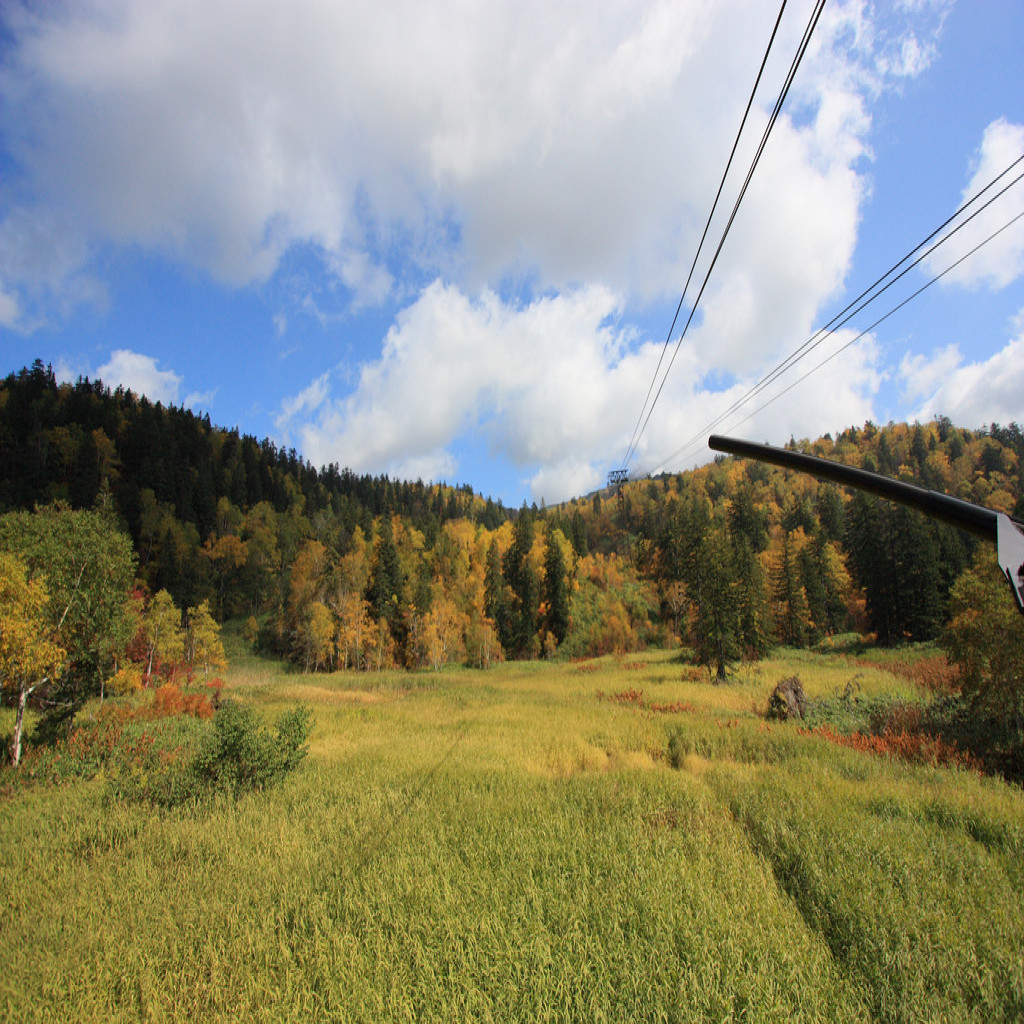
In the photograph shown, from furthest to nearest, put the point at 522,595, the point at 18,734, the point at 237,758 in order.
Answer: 1. the point at 522,595
2. the point at 18,734
3. the point at 237,758

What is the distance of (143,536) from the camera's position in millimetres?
76938

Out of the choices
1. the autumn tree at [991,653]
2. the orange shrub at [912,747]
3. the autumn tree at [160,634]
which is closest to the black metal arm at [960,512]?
the orange shrub at [912,747]

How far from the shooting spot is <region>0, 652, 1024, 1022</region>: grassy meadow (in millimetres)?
4250

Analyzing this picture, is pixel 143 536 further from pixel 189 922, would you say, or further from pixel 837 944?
pixel 837 944

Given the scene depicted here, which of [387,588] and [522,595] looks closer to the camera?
[387,588]

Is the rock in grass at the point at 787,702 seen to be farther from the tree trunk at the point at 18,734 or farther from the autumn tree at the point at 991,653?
the tree trunk at the point at 18,734

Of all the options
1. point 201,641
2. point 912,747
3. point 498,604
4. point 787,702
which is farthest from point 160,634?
point 498,604

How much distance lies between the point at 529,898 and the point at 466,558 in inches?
3165

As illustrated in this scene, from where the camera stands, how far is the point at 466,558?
85.5 metres

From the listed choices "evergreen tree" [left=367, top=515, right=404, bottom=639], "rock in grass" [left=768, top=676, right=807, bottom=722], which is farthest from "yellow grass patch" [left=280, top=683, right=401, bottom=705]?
"evergreen tree" [left=367, top=515, right=404, bottom=639]

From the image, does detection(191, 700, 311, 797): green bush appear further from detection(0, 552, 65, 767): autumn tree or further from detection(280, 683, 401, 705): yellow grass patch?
detection(280, 683, 401, 705): yellow grass patch

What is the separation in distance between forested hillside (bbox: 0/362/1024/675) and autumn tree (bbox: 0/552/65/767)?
106ft

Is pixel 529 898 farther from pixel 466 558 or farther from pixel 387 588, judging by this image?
pixel 466 558

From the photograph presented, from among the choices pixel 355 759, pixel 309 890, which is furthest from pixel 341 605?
pixel 309 890
